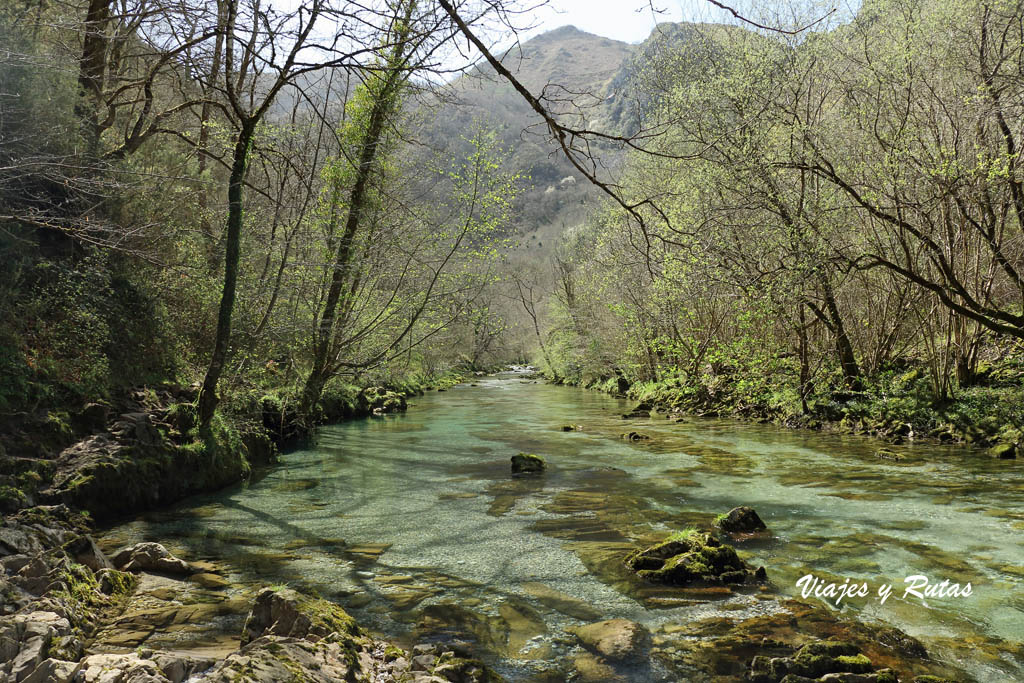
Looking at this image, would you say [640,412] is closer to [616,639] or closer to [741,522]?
[741,522]


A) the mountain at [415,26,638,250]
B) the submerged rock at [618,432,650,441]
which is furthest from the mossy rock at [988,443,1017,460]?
the mountain at [415,26,638,250]

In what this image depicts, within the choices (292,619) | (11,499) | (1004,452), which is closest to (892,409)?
(1004,452)

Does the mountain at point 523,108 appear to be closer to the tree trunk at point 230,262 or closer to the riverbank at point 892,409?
the tree trunk at point 230,262

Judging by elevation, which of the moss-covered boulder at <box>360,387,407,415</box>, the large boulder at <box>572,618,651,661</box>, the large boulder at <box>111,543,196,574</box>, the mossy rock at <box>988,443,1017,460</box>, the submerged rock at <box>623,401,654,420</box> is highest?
the mossy rock at <box>988,443,1017,460</box>

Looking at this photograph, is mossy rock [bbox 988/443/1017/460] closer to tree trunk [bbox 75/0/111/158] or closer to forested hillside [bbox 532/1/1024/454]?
forested hillside [bbox 532/1/1024/454]

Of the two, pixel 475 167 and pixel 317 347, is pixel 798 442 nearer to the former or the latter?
pixel 475 167

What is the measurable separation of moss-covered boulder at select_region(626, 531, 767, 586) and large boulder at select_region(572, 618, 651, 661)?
3.18 ft

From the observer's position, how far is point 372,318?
54.4ft

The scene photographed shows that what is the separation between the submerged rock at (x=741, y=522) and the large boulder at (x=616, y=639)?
2668 millimetres

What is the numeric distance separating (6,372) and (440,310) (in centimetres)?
1053

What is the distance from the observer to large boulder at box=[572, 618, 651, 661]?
14.2ft

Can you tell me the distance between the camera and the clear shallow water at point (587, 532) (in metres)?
4.93

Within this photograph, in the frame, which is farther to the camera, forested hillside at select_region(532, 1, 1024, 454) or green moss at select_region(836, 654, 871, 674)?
forested hillside at select_region(532, 1, 1024, 454)

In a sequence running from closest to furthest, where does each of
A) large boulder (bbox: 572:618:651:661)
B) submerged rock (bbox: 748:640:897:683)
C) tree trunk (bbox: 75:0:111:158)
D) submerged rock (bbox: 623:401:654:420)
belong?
submerged rock (bbox: 748:640:897:683)
large boulder (bbox: 572:618:651:661)
tree trunk (bbox: 75:0:111:158)
submerged rock (bbox: 623:401:654:420)
